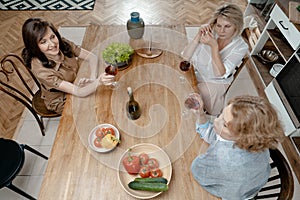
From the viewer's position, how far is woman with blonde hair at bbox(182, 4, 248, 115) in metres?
1.70

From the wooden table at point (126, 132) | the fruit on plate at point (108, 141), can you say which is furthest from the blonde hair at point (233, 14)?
the fruit on plate at point (108, 141)

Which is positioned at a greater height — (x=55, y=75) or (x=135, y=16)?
(x=135, y=16)

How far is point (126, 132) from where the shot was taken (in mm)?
1322

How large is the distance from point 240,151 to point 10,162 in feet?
4.87

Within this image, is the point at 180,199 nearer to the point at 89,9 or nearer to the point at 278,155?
the point at 278,155

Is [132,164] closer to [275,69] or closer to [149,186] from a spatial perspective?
[149,186]

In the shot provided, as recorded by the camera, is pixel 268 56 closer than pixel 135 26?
No

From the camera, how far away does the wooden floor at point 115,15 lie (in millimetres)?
3283

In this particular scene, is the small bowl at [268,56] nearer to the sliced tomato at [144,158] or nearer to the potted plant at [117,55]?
the potted plant at [117,55]

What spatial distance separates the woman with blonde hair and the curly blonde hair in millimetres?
738

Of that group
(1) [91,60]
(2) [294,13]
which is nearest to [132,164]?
(1) [91,60]

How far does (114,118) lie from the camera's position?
4.56 ft

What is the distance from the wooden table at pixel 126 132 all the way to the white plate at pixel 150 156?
28mm

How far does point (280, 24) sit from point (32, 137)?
280cm
